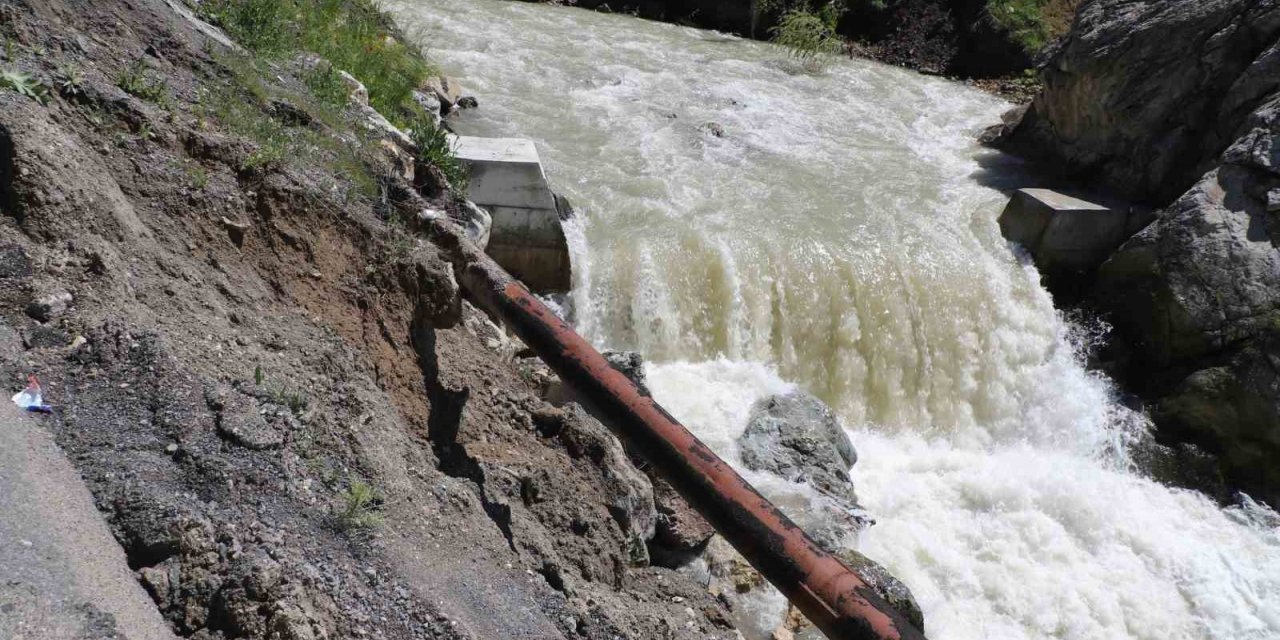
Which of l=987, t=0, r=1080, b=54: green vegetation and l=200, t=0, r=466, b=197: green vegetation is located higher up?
l=987, t=0, r=1080, b=54: green vegetation

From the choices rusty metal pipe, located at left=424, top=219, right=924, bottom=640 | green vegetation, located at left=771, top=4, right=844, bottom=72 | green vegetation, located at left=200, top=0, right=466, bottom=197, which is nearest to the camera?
rusty metal pipe, located at left=424, top=219, right=924, bottom=640

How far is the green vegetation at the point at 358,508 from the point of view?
9.15ft

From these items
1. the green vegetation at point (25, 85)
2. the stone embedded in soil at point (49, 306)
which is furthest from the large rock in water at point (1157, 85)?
the stone embedded in soil at point (49, 306)

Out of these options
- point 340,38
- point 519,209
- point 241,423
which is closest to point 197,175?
point 241,423

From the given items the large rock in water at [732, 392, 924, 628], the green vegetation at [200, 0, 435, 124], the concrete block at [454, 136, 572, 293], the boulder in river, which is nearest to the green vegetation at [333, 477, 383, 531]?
the large rock in water at [732, 392, 924, 628]

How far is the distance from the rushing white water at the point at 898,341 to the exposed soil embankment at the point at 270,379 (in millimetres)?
3081

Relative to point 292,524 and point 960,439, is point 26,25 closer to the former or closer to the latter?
point 292,524

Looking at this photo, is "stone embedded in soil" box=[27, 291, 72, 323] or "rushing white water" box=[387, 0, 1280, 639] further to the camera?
"rushing white water" box=[387, 0, 1280, 639]

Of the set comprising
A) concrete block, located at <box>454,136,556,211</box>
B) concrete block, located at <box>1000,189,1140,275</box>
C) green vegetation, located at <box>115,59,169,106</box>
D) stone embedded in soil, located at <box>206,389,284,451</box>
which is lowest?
concrete block, located at <box>1000,189,1140,275</box>

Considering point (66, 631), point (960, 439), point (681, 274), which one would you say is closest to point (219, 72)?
point (66, 631)

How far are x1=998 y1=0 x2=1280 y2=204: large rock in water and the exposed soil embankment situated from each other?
9255 millimetres

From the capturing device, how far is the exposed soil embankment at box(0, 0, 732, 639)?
8.34 feet

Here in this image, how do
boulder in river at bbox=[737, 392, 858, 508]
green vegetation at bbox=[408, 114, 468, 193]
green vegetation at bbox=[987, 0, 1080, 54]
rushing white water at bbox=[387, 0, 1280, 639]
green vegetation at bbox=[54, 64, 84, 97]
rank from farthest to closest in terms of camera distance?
green vegetation at bbox=[987, 0, 1080, 54], rushing white water at bbox=[387, 0, 1280, 639], boulder in river at bbox=[737, 392, 858, 508], green vegetation at bbox=[408, 114, 468, 193], green vegetation at bbox=[54, 64, 84, 97]

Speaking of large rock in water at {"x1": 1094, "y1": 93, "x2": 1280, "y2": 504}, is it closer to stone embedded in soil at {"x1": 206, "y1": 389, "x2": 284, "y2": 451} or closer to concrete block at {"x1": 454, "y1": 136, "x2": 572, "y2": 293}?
concrete block at {"x1": 454, "y1": 136, "x2": 572, "y2": 293}
